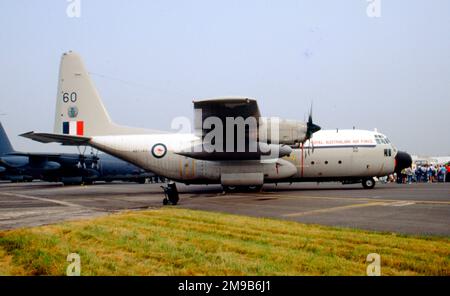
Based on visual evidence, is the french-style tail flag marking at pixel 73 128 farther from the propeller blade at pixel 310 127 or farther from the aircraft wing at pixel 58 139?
A: the propeller blade at pixel 310 127

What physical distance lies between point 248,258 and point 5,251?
450 cm

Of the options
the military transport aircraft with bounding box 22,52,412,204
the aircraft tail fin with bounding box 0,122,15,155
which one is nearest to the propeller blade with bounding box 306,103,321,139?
the military transport aircraft with bounding box 22,52,412,204

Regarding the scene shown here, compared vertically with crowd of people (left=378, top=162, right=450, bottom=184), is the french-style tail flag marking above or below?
above

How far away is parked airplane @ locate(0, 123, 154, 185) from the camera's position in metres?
40.6

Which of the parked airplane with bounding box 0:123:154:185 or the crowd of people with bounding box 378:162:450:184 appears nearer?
the crowd of people with bounding box 378:162:450:184

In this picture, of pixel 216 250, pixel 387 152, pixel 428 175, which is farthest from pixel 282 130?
pixel 428 175

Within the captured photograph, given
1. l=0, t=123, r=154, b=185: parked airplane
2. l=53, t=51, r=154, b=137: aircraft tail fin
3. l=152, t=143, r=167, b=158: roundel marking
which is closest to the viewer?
l=152, t=143, r=167, b=158: roundel marking

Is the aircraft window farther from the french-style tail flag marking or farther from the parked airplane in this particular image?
the parked airplane

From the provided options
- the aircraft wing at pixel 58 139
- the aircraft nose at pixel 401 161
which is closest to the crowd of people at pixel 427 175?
the aircraft nose at pixel 401 161

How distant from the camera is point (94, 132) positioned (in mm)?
23312

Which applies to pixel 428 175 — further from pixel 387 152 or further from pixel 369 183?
pixel 387 152
